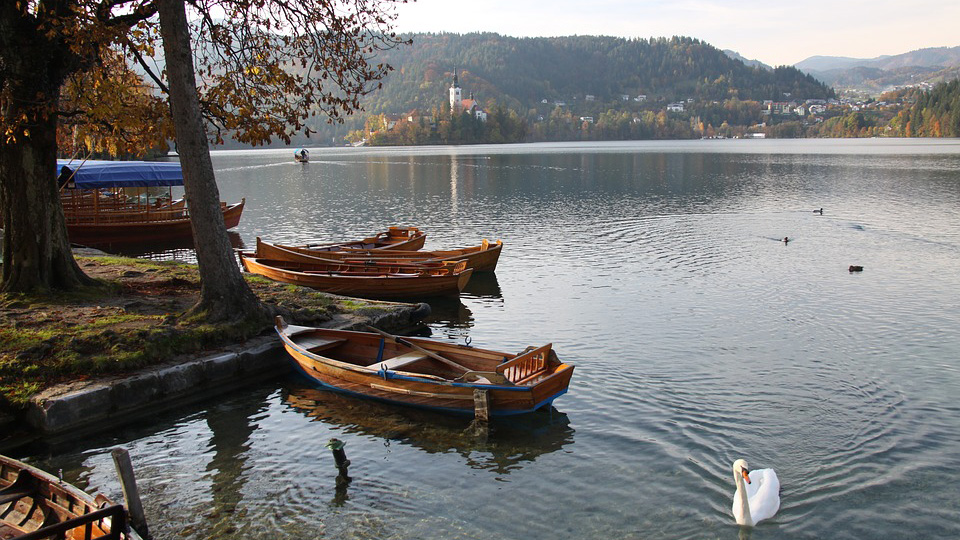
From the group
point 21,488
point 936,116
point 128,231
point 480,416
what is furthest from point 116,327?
point 936,116

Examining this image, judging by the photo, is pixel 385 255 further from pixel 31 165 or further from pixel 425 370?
pixel 425 370

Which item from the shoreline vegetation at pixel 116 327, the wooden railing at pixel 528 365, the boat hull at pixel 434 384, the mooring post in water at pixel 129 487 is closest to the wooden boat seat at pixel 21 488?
the mooring post in water at pixel 129 487

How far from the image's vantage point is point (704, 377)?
1427cm

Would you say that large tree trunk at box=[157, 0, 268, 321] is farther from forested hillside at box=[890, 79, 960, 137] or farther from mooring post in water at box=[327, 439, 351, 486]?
forested hillside at box=[890, 79, 960, 137]

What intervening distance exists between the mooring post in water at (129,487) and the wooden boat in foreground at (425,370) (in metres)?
5.26

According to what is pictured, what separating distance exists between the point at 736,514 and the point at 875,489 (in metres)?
2.36

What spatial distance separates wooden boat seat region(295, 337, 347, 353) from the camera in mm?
13945

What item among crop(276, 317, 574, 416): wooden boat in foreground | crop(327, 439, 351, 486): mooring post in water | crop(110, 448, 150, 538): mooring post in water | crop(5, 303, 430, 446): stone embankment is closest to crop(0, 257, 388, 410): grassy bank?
crop(5, 303, 430, 446): stone embankment

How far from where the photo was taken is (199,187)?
47.2 ft

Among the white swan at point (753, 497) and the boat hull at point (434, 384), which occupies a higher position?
the boat hull at point (434, 384)

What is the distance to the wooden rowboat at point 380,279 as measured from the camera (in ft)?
67.9

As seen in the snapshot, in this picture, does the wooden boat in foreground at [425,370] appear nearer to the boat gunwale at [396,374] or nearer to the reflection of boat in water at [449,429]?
the boat gunwale at [396,374]

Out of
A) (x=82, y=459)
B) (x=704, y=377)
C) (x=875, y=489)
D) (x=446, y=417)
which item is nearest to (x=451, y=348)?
(x=446, y=417)

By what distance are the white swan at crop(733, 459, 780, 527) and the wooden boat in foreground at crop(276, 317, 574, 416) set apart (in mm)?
3444
